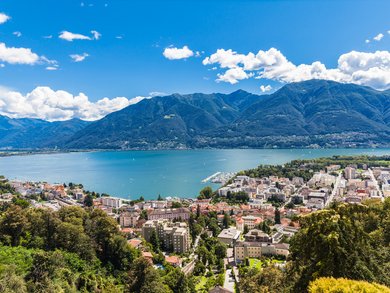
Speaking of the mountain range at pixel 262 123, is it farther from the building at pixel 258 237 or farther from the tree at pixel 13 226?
the tree at pixel 13 226

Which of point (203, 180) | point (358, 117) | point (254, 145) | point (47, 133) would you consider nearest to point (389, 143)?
point (358, 117)

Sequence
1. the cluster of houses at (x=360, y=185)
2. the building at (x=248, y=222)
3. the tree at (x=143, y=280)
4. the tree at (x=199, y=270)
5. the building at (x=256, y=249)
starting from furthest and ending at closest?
the cluster of houses at (x=360, y=185) < the building at (x=248, y=222) < the building at (x=256, y=249) < the tree at (x=199, y=270) < the tree at (x=143, y=280)

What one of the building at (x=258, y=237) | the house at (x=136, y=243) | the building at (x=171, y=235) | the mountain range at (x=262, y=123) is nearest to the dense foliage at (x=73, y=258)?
the house at (x=136, y=243)

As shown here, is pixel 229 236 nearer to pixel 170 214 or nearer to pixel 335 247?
pixel 170 214

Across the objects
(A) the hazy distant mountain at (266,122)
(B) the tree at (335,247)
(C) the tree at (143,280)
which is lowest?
(C) the tree at (143,280)

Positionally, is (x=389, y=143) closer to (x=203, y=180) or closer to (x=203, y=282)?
(x=203, y=180)

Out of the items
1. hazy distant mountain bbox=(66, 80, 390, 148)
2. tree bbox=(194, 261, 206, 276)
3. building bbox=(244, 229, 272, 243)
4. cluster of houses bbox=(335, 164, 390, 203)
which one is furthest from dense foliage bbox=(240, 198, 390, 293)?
hazy distant mountain bbox=(66, 80, 390, 148)
